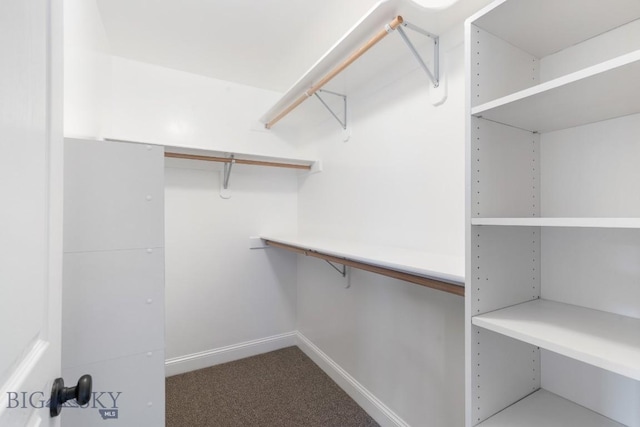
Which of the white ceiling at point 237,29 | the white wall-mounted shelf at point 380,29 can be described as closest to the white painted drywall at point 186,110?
the white ceiling at point 237,29

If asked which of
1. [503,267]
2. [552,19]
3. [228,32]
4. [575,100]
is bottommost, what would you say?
[503,267]

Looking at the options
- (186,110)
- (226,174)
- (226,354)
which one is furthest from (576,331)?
(186,110)

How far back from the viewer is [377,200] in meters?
1.69

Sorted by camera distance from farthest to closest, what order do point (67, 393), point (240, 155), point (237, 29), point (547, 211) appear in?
point (240, 155), point (237, 29), point (547, 211), point (67, 393)

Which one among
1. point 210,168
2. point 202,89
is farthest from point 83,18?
point 210,168

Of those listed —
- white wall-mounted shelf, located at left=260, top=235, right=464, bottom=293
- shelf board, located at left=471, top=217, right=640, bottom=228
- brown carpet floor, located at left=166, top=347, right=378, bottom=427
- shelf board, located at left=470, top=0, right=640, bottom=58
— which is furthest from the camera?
brown carpet floor, located at left=166, top=347, right=378, bottom=427

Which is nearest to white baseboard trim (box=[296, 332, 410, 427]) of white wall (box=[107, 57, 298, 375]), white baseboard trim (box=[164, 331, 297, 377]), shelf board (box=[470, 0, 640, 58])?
white baseboard trim (box=[164, 331, 297, 377])

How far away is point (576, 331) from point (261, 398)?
186 centimetres

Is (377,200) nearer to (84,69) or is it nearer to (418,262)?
(418,262)

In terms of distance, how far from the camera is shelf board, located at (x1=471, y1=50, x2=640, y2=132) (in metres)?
0.58

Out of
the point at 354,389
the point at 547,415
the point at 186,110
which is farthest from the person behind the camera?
the point at 186,110

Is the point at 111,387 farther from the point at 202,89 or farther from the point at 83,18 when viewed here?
the point at 202,89

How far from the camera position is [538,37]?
0.84 m

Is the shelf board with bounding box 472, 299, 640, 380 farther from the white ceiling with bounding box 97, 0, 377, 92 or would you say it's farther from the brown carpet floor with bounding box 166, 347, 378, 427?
the white ceiling with bounding box 97, 0, 377, 92
